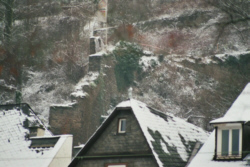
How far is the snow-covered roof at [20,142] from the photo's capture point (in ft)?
83.7

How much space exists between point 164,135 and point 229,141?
391 cm

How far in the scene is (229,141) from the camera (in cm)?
1942

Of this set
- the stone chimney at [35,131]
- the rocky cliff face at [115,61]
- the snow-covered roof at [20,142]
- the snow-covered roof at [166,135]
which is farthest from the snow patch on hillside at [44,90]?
the snow-covered roof at [166,135]

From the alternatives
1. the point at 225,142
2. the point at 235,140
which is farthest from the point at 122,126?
the point at 235,140

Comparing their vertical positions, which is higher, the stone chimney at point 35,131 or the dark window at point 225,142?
the dark window at point 225,142

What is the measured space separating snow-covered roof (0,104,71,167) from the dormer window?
774 cm

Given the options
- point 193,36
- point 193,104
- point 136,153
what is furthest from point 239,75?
point 136,153

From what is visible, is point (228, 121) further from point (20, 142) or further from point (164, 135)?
point (20, 142)

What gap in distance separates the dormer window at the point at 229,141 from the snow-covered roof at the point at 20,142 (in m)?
7.74

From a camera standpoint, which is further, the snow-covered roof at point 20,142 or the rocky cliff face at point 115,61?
the rocky cliff face at point 115,61

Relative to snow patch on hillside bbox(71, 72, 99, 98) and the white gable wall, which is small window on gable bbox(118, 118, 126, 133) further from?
snow patch on hillside bbox(71, 72, 99, 98)

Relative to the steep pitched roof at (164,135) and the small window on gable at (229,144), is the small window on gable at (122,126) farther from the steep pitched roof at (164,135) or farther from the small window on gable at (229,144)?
the small window on gable at (229,144)

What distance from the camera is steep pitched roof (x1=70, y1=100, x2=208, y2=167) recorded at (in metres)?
21.9

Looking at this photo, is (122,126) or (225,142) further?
(122,126)
